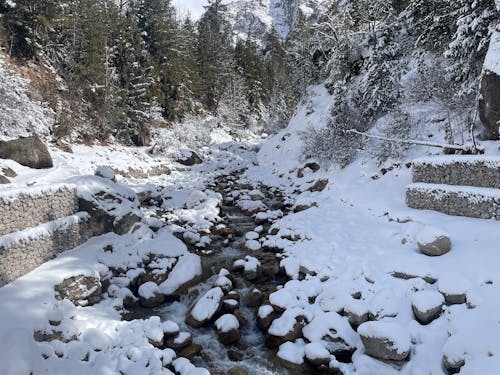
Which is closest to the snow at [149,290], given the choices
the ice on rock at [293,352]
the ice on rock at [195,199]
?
the ice on rock at [293,352]

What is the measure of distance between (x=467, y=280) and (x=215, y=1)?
54974 millimetres

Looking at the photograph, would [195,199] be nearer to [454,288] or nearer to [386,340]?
[386,340]

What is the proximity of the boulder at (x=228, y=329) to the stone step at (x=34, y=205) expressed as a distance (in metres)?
5.26

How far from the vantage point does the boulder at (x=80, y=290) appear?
746 centimetres

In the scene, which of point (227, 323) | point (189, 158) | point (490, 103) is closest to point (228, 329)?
point (227, 323)

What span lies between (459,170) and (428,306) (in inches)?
192

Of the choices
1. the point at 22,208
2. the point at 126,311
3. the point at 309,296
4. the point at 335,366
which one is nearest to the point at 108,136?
the point at 22,208

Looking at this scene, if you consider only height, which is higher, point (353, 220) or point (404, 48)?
point (404, 48)

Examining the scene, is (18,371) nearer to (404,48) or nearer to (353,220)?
(353,220)

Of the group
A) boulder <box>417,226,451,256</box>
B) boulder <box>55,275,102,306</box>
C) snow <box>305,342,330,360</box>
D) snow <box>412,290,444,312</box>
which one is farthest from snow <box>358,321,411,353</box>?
boulder <box>55,275,102,306</box>

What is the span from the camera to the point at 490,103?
10188 millimetres

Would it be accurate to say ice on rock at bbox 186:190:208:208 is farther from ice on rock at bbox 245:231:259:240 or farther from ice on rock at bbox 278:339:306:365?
ice on rock at bbox 278:339:306:365

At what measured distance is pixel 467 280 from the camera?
6254 mm

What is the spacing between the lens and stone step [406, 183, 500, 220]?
320 inches
